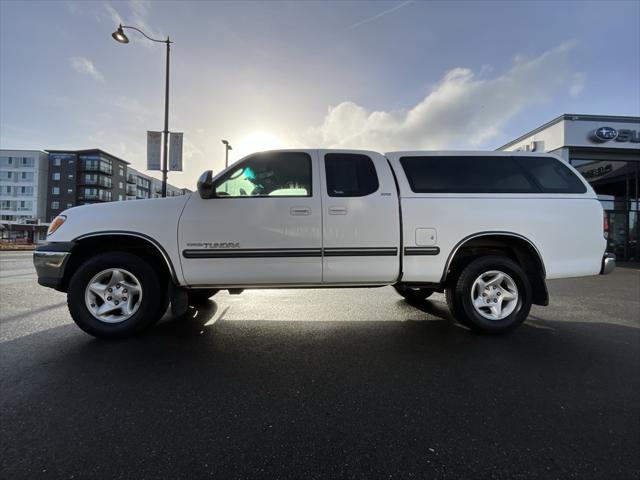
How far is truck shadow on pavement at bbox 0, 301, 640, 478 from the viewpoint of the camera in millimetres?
1639

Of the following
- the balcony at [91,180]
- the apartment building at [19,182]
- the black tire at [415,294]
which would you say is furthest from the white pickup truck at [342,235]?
the apartment building at [19,182]

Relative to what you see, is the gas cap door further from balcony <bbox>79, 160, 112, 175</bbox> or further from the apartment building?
the apartment building

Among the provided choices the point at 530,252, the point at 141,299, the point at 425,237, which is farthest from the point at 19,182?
the point at 530,252

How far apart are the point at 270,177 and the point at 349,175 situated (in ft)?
3.05

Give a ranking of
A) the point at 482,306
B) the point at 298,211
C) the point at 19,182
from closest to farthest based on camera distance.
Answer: the point at 298,211, the point at 482,306, the point at 19,182

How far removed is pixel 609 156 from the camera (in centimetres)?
1512

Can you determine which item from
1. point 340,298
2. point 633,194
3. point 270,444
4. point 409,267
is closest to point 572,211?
point 409,267

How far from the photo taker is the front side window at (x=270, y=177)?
3533 mm

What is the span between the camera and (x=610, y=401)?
2.29 metres

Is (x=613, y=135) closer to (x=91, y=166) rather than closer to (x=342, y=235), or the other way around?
(x=342, y=235)

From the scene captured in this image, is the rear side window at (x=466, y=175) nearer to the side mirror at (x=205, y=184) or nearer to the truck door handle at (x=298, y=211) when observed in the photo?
the truck door handle at (x=298, y=211)

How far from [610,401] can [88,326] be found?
472cm

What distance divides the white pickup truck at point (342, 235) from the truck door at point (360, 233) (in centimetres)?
1

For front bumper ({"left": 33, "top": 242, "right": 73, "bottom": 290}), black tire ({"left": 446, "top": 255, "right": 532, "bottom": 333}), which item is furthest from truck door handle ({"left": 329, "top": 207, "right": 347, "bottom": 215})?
front bumper ({"left": 33, "top": 242, "right": 73, "bottom": 290})
